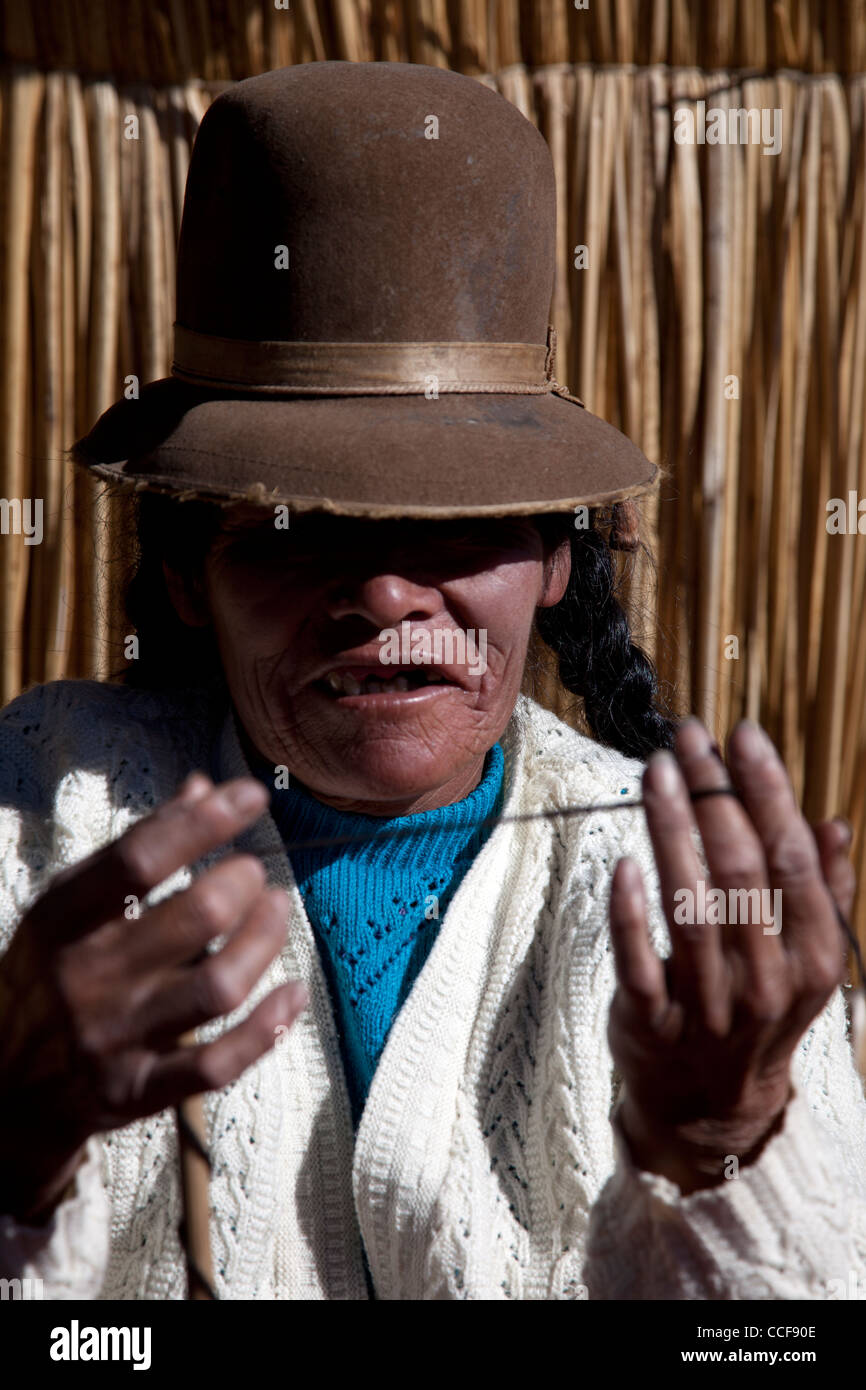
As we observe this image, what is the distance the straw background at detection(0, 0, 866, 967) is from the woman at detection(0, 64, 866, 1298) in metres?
0.74

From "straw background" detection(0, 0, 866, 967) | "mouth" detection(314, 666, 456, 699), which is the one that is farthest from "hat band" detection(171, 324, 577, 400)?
"straw background" detection(0, 0, 866, 967)

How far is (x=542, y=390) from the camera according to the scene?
1740 mm

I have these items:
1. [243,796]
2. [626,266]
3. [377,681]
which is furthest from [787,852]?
[626,266]

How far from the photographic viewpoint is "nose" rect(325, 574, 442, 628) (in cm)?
158

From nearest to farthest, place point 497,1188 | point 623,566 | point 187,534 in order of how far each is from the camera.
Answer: point 497,1188 → point 187,534 → point 623,566

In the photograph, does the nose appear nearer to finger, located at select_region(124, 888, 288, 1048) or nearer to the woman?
the woman

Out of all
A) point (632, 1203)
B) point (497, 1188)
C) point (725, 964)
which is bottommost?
point (497, 1188)

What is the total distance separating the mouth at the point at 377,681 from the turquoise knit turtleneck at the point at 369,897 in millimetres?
217

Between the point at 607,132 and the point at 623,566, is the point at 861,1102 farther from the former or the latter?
Result: the point at 607,132

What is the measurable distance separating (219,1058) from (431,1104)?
0.60 meters

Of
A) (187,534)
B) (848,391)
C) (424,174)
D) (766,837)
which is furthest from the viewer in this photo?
(848,391)

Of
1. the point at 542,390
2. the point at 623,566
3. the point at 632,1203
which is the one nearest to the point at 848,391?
the point at 623,566

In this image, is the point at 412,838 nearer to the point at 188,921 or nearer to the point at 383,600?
the point at 383,600

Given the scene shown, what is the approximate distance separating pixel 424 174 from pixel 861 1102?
4.28 ft
